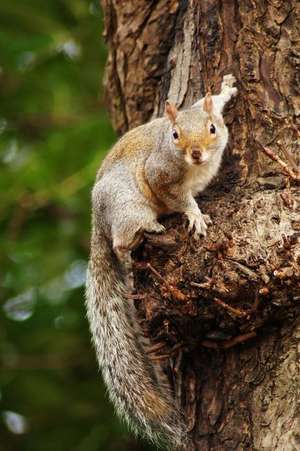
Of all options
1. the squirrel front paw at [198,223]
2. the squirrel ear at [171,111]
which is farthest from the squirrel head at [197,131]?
the squirrel front paw at [198,223]

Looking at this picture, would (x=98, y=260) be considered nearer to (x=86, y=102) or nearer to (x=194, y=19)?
(x=194, y=19)

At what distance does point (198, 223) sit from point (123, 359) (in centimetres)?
69

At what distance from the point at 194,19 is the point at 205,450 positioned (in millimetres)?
1821

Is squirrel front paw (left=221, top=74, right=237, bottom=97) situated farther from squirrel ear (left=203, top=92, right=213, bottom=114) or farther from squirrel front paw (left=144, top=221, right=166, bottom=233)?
squirrel front paw (left=144, top=221, right=166, bottom=233)

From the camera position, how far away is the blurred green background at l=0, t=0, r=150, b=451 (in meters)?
4.74

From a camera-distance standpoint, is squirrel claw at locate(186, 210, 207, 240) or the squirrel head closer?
squirrel claw at locate(186, 210, 207, 240)

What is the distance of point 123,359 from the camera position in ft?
11.9

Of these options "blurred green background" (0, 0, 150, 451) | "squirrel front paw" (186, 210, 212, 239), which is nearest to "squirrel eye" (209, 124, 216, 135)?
"squirrel front paw" (186, 210, 212, 239)

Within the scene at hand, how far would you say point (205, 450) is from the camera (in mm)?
3312

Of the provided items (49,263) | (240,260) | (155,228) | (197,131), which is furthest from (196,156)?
(49,263)

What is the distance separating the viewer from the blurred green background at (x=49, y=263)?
4.74 meters

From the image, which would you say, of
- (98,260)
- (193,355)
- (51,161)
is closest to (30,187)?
(51,161)

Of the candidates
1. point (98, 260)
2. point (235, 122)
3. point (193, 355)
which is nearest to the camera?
point (193, 355)

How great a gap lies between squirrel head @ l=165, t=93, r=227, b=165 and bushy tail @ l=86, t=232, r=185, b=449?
25.7 inches
